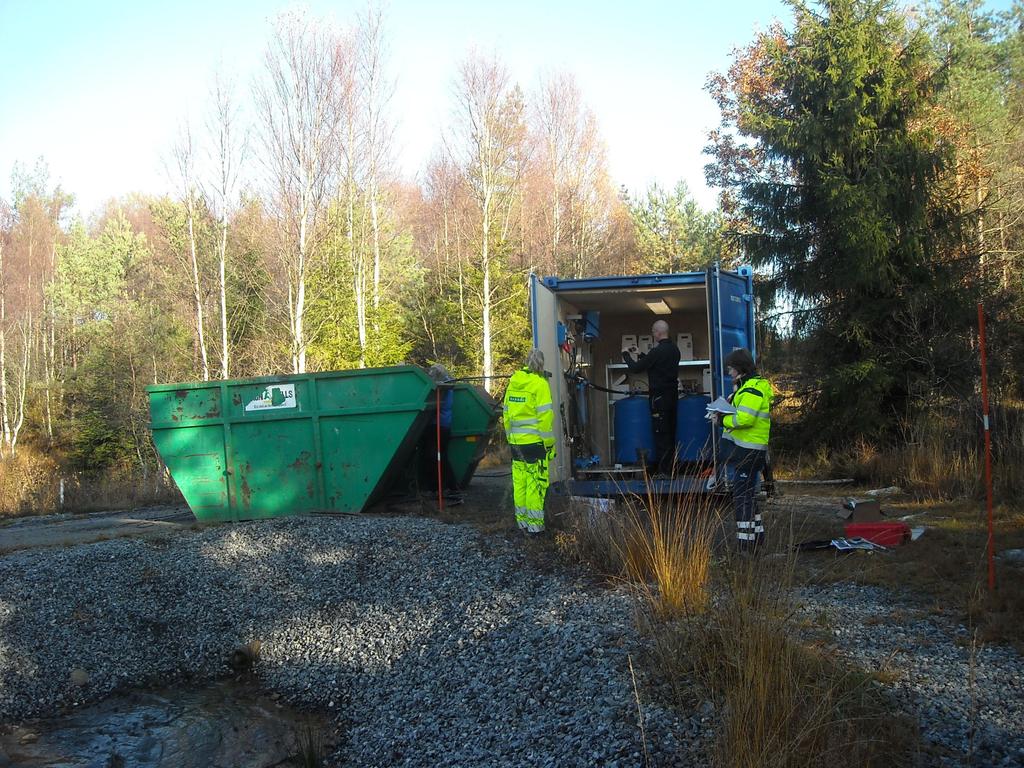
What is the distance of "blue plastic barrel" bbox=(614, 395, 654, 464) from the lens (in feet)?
32.3

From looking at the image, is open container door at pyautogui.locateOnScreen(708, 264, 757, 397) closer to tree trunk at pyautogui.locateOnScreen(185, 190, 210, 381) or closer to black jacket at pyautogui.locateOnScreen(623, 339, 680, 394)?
black jacket at pyautogui.locateOnScreen(623, 339, 680, 394)

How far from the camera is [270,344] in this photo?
26047mm

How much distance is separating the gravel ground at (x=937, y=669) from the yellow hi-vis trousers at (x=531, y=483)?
2.92 meters

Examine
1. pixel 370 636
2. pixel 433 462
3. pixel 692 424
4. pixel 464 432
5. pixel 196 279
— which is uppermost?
pixel 196 279

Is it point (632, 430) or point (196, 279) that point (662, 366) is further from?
point (196, 279)

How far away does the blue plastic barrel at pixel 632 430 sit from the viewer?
9836mm

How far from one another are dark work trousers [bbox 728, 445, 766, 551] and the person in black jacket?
199cm

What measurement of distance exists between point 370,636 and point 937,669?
151 inches

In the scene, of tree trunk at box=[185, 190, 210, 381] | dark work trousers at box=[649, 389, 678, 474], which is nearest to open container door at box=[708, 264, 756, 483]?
dark work trousers at box=[649, 389, 678, 474]

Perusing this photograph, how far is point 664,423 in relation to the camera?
9.38 meters

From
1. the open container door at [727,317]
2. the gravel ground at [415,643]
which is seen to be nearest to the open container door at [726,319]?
the open container door at [727,317]

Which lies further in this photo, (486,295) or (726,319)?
(486,295)

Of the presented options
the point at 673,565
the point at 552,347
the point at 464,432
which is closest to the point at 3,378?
the point at 464,432

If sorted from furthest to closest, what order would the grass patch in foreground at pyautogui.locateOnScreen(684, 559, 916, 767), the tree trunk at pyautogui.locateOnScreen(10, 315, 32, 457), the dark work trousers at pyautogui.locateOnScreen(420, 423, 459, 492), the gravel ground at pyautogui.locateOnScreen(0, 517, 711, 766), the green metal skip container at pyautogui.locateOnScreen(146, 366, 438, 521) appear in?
the tree trunk at pyautogui.locateOnScreen(10, 315, 32, 457) < the dark work trousers at pyautogui.locateOnScreen(420, 423, 459, 492) < the green metal skip container at pyautogui.locateOnScreen(146, 366, 438, 521) < the gravel ground at pyautogui.locateOnScreen(0, 517, 711, 766) < the grass patch in foreground at pyautogui.locateOnScreen(684, 559, 916, 767)
